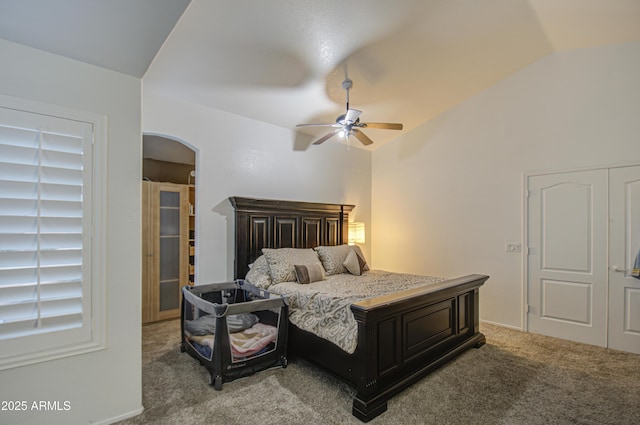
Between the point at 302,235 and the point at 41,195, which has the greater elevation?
the point at 41,195

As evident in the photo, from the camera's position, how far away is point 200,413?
7.13 feet

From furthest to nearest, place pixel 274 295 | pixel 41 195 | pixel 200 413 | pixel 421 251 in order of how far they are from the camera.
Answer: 1. pixel 421 251
2. pixel 274 295
3. pixel 200 413
4. pixel 41 195

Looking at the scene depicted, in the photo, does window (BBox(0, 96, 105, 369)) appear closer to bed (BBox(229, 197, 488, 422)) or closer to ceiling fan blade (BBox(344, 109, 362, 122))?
bed (BBox(229, 197, 488, 422))

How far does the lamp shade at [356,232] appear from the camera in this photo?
17.6 ft

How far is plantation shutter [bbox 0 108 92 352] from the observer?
5.69 feet

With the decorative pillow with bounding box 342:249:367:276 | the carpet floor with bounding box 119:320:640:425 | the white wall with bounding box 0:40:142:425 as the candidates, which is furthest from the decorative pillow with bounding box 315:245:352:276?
the white wall with bounding box 0:40:142:425

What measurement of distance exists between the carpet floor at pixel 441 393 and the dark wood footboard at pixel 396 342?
12cm

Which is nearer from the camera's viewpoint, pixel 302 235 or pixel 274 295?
pixel 274 295

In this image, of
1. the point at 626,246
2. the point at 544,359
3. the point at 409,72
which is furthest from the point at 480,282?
the point at 409,72

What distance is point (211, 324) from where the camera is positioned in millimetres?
3096

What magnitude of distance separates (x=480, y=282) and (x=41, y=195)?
13.1ft

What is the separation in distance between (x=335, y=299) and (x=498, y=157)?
3.30 m

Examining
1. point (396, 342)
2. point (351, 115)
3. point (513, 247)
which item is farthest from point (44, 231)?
point (513, 247)

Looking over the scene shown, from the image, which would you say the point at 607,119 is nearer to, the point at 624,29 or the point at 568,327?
the point at 624,29
